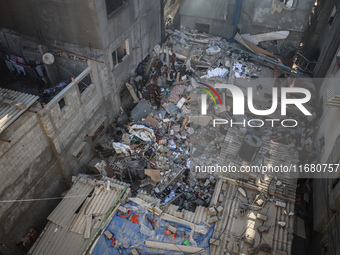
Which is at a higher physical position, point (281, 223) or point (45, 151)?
point (45, 151)

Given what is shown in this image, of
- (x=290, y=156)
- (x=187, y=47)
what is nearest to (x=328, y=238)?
(x=290, y=156)

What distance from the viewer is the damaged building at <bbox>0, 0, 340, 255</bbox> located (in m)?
9.88

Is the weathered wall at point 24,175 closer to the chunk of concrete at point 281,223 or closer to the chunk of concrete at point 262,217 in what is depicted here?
the chunk of concrete at point 262,217

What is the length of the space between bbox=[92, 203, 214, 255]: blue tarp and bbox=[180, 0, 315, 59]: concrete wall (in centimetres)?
1704

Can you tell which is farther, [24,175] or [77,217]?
[77,217]

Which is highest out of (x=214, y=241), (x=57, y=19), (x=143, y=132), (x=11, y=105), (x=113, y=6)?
(x=113, y=6)

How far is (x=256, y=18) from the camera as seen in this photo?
68.3 ft

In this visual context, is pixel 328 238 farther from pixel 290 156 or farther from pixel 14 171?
pixel 14 171

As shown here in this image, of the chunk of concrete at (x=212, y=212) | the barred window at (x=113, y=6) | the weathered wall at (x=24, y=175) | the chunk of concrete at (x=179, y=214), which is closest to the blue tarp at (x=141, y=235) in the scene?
the chunk of concrete at (x=179, y=214)

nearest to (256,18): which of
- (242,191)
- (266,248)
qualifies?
(242,191)

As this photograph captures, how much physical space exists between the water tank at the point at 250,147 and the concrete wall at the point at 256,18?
41.9 ft

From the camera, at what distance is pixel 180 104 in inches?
667

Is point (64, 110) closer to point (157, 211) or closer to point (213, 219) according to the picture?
point (157, 211)

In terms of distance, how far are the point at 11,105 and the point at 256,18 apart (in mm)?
18477
